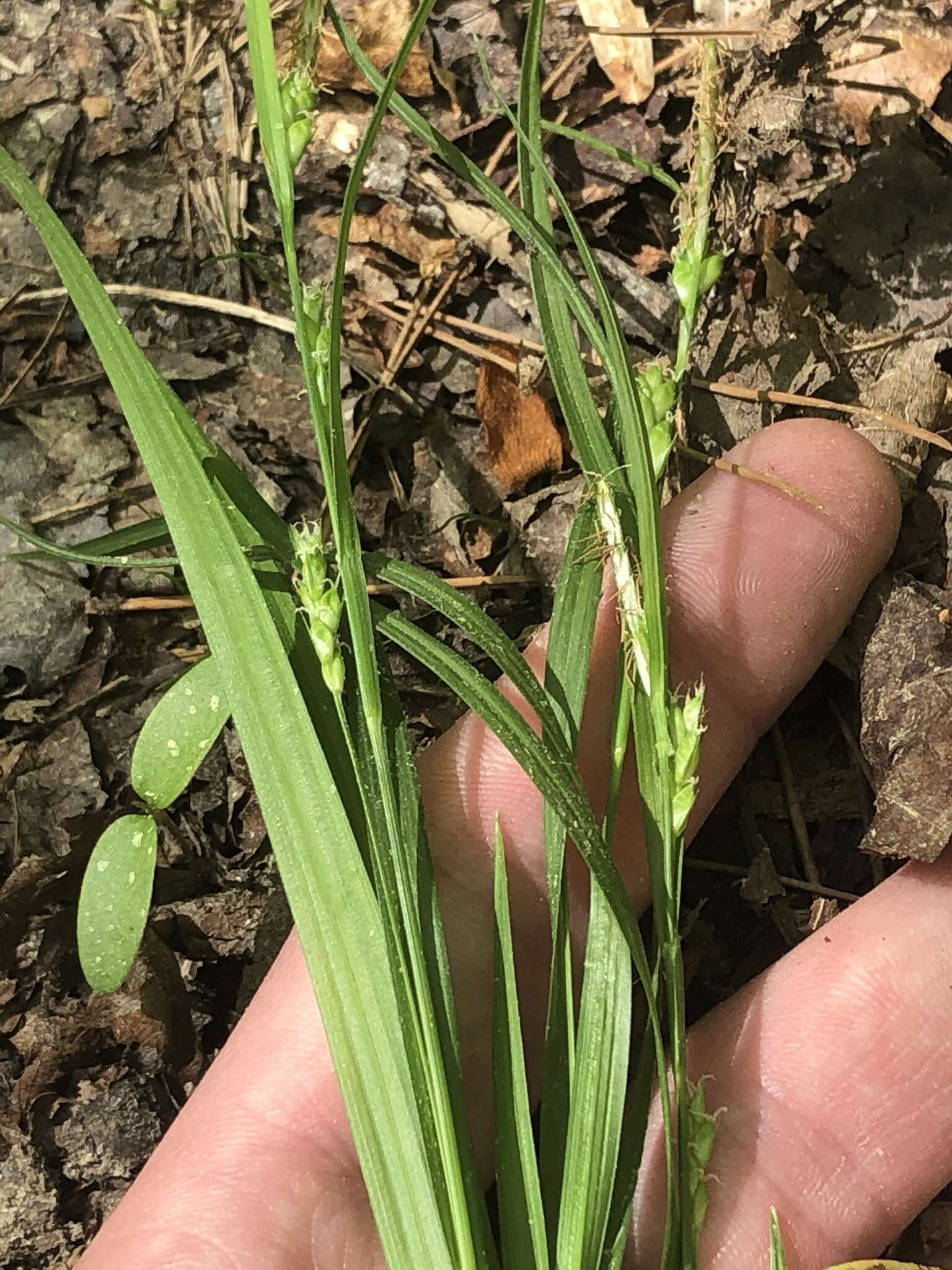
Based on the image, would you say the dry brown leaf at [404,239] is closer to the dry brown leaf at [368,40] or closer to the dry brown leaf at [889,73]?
the dry brown leaf at [368,40]

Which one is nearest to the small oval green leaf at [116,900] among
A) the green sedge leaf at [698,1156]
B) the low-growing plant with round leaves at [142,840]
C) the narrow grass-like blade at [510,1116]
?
the low-growing plant with round leaves at [142,840]

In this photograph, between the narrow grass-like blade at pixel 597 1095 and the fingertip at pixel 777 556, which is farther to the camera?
the fingertip at pixel 777 556

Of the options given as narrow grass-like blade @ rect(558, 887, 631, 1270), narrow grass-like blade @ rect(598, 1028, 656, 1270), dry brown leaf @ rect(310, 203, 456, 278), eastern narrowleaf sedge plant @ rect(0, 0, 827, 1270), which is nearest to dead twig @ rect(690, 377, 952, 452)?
eastern narrowleaf sedge plant @ rect(0, 0, 827, 1270)

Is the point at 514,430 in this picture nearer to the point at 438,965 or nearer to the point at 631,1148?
the point at 438,965

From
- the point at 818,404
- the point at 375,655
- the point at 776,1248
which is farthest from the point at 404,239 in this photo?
the point at 776,1248

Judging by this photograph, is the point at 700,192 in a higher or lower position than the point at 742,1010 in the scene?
higher

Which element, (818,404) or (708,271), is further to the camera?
(818,404)
